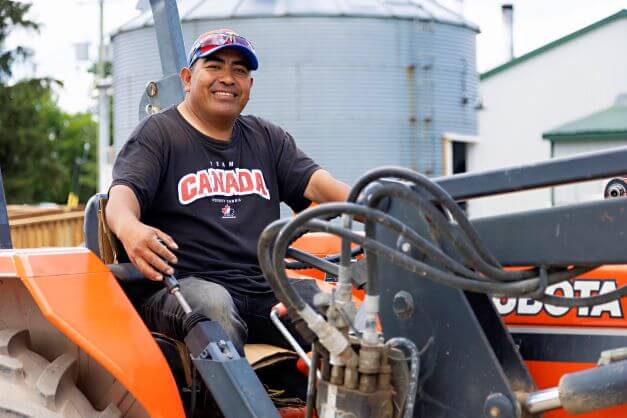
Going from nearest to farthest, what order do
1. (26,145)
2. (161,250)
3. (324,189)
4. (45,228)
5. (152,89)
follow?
(161,250) → (324,189) → (152,89) → (45,228) → (26,145)

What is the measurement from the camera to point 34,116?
3216 cm

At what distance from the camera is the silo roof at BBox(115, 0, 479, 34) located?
2041 cm

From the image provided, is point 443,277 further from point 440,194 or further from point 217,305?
point 217,305

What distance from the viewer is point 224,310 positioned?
10.3 feet

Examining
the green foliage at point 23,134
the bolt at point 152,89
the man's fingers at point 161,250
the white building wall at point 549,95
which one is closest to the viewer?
the man's fingers at point 161,250

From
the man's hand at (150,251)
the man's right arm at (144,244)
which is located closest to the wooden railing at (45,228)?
the man's right arm at (144,244)

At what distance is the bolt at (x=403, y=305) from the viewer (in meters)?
2.77

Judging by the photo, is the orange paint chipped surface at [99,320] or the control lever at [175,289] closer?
the orange paint chipped surface at [99,320]

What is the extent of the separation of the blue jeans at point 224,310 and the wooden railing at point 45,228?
31.7 feet

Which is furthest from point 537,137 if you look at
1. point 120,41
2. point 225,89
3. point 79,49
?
point 225,89

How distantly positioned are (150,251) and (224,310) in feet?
0.95

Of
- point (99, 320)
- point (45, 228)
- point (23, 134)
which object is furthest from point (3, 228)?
point (23, 134)

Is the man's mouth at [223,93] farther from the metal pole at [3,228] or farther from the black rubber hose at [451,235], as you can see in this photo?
the black rubber hose at [451,235]

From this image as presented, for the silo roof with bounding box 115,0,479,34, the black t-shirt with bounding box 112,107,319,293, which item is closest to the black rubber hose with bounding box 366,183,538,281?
the black t-shirt with bounding box 112,107,319,293
